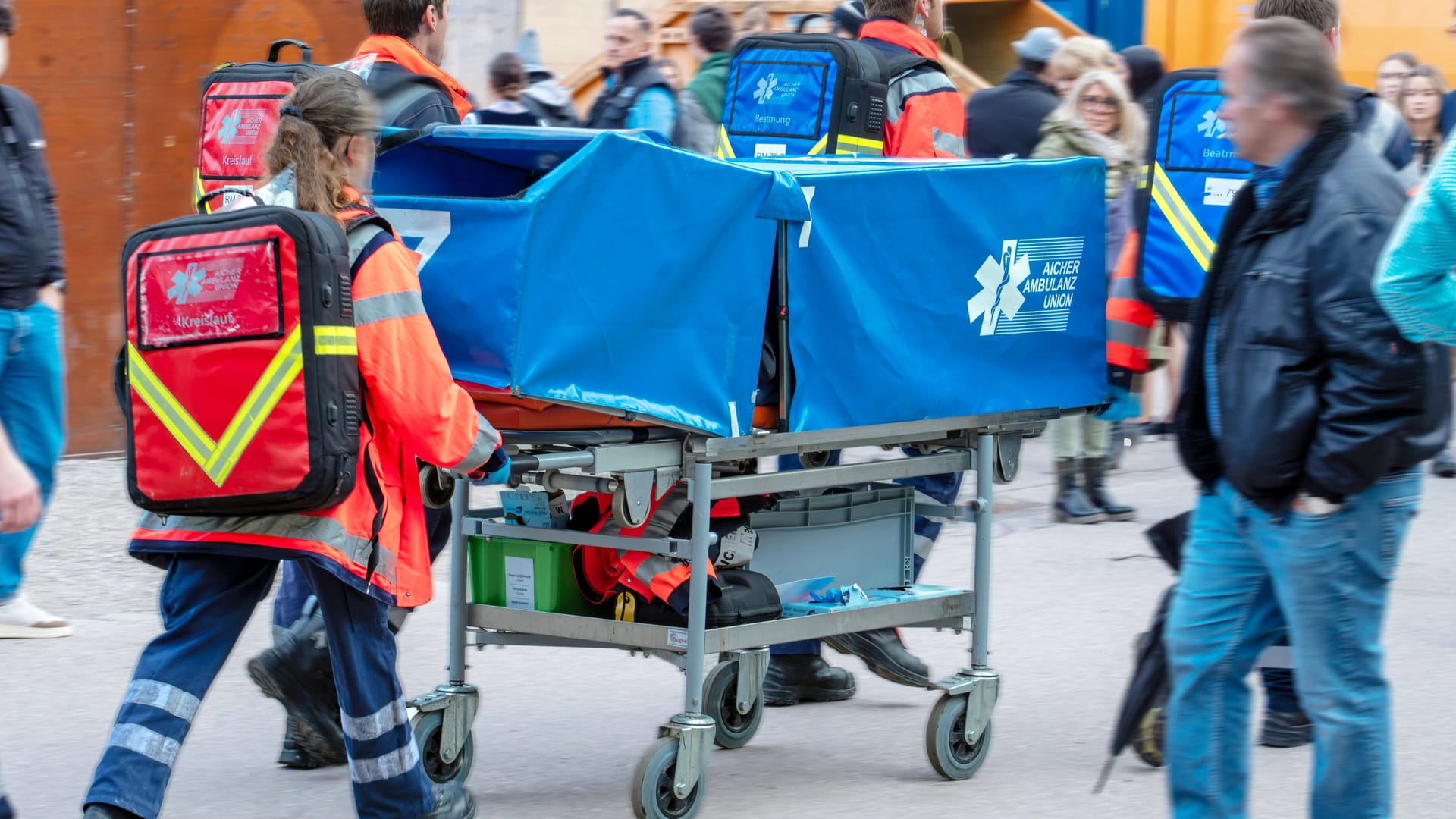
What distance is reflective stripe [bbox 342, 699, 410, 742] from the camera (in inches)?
163

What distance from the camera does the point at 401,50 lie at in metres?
5.54

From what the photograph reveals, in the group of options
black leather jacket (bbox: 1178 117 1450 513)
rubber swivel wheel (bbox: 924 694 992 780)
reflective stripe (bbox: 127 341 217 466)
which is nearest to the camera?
black leather jacket (bbox: 1178 117 1450 513)

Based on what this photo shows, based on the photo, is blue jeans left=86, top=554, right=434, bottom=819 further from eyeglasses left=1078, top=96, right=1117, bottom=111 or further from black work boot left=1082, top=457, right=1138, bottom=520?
eyeglasses left=1078, top=96, right=1117, bottom=111

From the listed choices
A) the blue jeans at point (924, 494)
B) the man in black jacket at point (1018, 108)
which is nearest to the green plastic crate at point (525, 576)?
the blue jeans at point (924, 494)

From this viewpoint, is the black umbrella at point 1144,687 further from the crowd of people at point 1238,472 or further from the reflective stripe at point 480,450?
the reflective stripe at point 480,450

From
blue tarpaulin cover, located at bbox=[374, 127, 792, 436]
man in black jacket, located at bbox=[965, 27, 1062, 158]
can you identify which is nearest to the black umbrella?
blue tarpaulin cover, located at bbox=[374, 127, 792, 436]

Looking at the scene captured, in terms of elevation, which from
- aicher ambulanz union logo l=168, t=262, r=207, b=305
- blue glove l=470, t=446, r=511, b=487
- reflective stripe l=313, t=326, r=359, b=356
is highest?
aicher ambulanz union logo l=168, t=262, r=207, b=305

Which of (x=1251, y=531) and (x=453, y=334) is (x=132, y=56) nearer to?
(x=453, y=334)

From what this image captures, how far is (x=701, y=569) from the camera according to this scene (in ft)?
14.7

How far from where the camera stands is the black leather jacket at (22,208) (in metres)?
5.95

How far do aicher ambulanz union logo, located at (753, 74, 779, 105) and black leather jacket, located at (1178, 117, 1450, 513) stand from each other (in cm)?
347

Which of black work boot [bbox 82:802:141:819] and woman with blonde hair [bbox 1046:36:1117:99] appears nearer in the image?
black work boot [bbox 82:802:141:819]

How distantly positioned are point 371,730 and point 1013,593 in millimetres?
3680

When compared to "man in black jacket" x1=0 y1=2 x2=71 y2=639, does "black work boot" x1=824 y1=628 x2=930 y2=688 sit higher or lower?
lower
